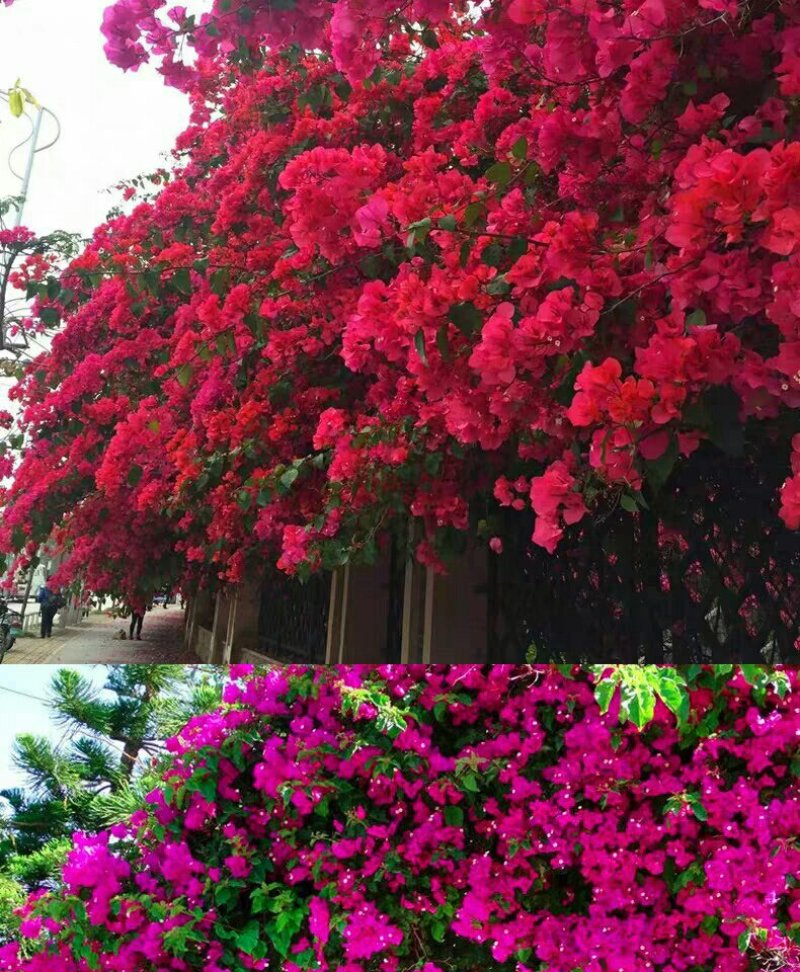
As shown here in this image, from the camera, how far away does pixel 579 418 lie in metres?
1.12

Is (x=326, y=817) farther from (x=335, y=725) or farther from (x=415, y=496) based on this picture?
(x=415, y=496)

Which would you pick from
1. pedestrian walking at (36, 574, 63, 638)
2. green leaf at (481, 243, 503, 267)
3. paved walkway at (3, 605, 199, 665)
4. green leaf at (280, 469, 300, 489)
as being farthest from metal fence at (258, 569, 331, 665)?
green leaf at (481, 243, 503, 267)

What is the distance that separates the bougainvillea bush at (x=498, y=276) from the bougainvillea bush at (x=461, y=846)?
0.40 m

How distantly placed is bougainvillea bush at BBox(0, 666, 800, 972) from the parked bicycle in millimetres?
1959

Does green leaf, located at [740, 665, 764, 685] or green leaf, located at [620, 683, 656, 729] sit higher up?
green leaf, located at [740, 665, 764, 685]

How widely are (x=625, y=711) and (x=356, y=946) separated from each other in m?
0.84

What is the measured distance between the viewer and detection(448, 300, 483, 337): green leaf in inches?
53.4

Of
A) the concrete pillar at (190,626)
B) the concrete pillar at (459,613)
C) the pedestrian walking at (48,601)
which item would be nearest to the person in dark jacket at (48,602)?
the pedestrian walking at (48,601)

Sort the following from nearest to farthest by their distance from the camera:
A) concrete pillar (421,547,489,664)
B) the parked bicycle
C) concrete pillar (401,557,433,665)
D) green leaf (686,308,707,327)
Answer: green leaf (686,308,707,327) < concrete pillar (421,547,489,664) < concrete pillar (401,557,433,665) < the parked bicycle

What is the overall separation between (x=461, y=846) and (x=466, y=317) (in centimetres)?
136

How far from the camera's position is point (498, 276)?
4.51 feet

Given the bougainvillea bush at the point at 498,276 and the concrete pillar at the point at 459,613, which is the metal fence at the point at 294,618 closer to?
the concrete pillar at the point at 459,613

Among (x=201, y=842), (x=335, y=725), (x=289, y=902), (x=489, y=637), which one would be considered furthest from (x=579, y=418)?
(x=489, y=637)

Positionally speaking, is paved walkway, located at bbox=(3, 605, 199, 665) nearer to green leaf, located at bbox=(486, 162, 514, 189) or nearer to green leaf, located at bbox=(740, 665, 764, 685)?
green leaf, located at bbox=(740, 665, 764, 685)
